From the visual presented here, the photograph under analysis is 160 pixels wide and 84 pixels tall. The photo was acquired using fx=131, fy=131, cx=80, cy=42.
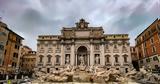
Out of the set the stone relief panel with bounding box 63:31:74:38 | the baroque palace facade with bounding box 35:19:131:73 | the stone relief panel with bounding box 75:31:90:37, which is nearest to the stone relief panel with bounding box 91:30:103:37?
the baroque palace facade with bounding box 35:19:131:73

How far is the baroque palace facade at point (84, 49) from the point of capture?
40.3 m

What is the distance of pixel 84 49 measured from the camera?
42.8 meters

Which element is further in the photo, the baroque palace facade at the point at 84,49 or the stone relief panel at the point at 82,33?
the stone relief panel at the point at 82,33

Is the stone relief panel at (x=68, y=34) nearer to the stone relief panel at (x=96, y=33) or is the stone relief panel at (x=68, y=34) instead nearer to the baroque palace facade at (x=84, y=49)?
the baroque palace facade at (x=84, y=49)

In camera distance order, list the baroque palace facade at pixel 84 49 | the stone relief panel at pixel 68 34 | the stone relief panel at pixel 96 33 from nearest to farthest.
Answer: the baroque palace facade at pixel 84 49, the stone relief panel at pixel 96 33, the stone relief panel at pixel 68 34

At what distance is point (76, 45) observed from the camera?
41.6m

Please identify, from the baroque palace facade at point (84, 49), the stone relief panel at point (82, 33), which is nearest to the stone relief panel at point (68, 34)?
the baroque palace facade at point (84, 49)

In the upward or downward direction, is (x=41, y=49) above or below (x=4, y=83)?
above

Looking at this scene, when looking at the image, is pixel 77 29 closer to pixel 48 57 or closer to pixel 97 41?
pixel 97 41

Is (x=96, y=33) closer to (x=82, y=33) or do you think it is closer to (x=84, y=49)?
(x=82, y=33)

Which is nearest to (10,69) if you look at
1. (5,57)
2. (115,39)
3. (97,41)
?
(5,57)

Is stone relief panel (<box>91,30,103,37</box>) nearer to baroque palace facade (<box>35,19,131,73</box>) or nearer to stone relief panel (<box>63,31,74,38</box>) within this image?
baroque palace facade (<box>35,19,131,73</box>)

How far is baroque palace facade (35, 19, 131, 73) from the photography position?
1588 inches

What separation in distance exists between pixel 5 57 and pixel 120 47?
32.7m
